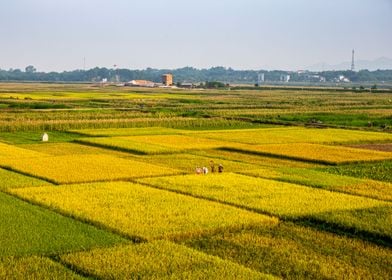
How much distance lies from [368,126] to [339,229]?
1151 inches

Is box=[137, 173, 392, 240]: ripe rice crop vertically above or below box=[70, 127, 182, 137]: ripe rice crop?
above

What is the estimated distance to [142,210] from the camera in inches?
557

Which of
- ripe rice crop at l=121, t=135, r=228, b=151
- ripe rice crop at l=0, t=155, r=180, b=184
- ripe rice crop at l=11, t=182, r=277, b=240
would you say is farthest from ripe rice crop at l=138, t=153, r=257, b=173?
ripe rice crop at l=11, t=182, r=277, b=240

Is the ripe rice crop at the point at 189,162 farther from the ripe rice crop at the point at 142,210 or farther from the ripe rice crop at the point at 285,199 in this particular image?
the ripe rice crop at the point at 142,210

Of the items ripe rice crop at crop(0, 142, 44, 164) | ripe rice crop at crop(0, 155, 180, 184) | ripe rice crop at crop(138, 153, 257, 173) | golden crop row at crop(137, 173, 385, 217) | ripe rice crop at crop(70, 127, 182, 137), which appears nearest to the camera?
golden crop row at crop(137, 173, 385, 217)

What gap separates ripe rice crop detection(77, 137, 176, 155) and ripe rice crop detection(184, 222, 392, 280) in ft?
46.3

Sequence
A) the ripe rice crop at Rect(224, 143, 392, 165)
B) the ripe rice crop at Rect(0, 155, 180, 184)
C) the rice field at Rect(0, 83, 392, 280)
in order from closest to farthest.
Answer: the rice field at Rect(0, 83, 392, 280) → the ripe rice crop at Rect(0, 155, 180, 184) → the ripe rice crop at Rect(224, 143, 392, 165)

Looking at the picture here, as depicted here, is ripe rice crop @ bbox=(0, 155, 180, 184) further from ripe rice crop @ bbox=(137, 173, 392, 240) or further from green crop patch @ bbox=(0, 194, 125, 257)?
green crop patch @ bbox=(0, 194, 125, 257)

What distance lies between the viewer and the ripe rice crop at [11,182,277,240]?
1254 centimetres

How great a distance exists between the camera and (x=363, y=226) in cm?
1288

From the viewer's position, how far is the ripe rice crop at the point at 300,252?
33.2 feet

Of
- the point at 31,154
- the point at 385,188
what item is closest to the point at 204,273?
the point at 385,188

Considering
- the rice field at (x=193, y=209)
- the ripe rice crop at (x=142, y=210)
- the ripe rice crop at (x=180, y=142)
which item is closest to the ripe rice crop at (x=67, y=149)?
the rice field at (x=193, y=209)

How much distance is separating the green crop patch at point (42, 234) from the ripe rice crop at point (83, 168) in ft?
15.0
